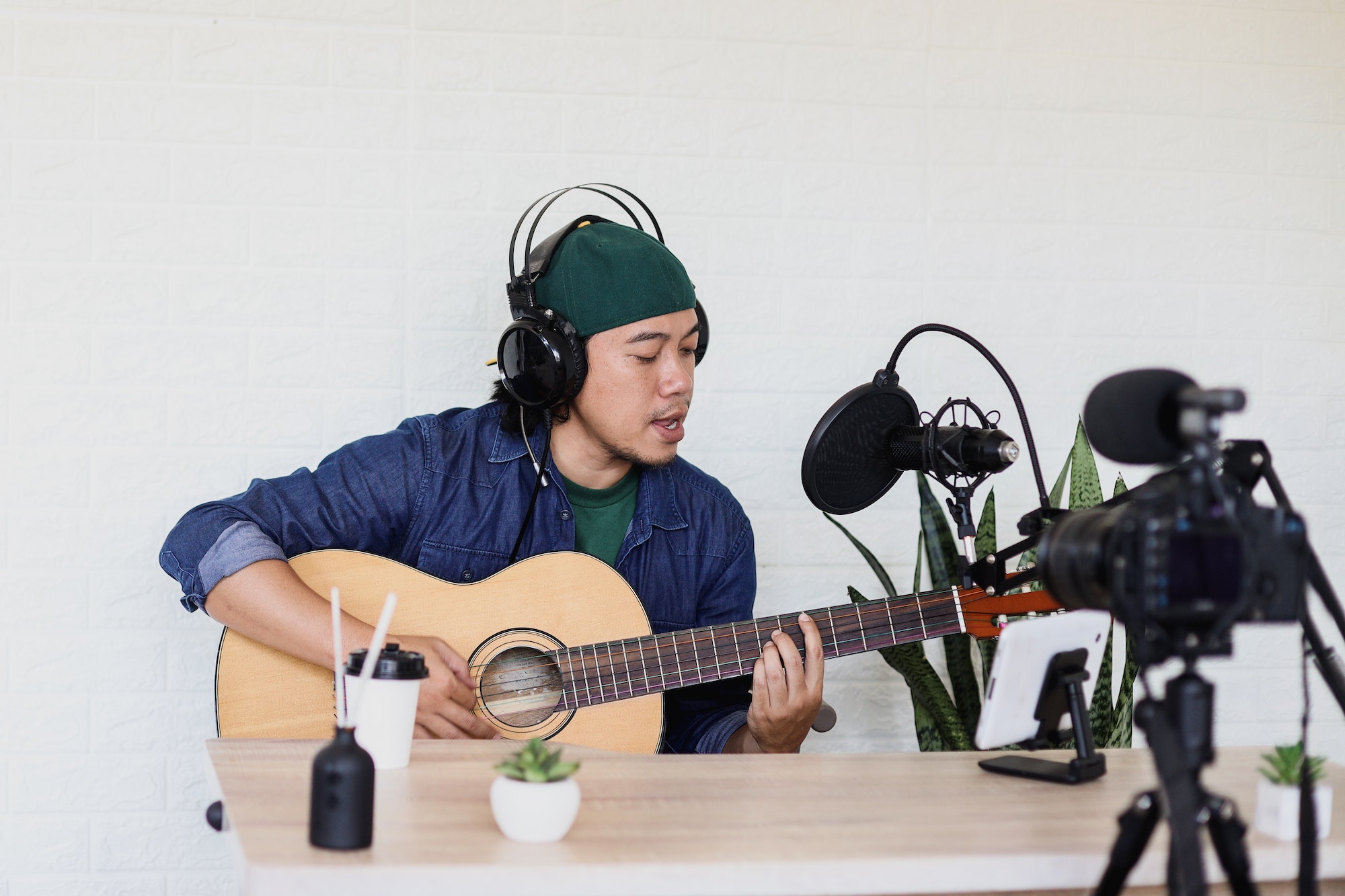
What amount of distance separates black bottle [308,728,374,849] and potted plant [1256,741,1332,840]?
954 millimetres

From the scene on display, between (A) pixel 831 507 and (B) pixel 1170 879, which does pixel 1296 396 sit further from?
(B) pixel 1170 879

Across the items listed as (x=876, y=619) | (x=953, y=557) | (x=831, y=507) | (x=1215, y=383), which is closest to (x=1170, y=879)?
(x=831, y=507)

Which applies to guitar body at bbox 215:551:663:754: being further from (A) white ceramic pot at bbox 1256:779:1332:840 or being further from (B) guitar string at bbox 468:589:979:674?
(A) white ceramic pot at bbox 1256:779:1332:840

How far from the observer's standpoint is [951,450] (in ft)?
5.63

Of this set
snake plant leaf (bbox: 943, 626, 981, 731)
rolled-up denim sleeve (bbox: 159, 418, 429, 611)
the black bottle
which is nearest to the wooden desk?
the black bottle

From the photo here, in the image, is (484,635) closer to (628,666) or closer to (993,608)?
(628,666)

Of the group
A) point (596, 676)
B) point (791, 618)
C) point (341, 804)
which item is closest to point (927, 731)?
point (791, 618)

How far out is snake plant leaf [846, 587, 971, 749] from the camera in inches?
93.0

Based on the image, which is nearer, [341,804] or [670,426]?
[341,804]

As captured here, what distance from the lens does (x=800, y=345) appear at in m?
2.72

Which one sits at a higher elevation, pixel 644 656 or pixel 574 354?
pixel 574 354

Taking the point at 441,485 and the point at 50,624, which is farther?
the point at 50,624

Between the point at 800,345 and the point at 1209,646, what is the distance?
168cm

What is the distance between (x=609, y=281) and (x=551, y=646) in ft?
2.23
